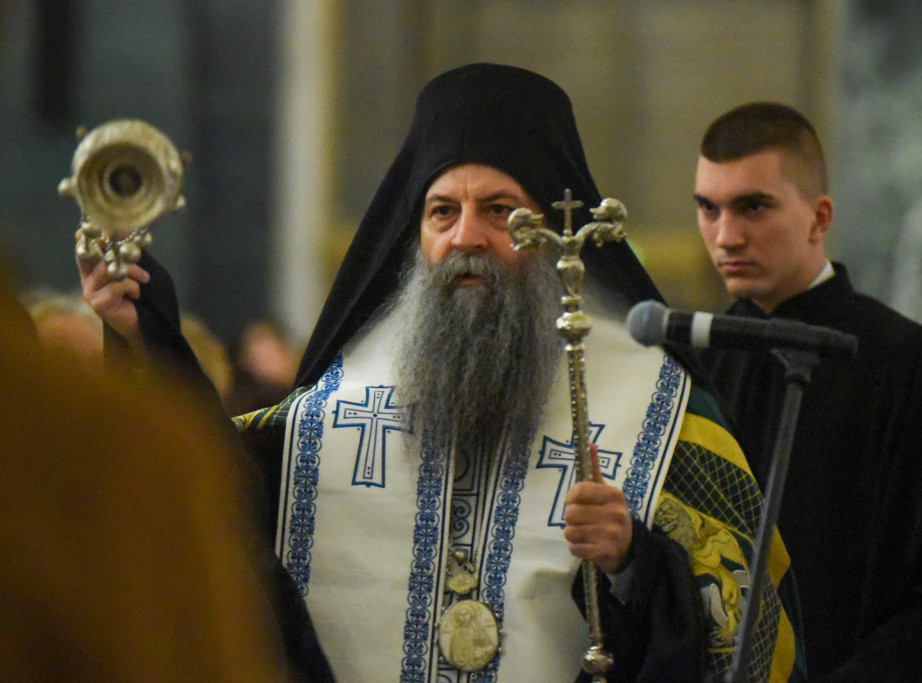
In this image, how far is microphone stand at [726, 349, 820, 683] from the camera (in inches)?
112

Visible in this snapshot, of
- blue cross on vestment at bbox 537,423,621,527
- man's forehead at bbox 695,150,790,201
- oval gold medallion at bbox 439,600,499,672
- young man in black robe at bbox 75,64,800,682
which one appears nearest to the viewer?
young man in black robe at bbox 75,64,800,682

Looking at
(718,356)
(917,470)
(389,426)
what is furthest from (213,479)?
(718,356)

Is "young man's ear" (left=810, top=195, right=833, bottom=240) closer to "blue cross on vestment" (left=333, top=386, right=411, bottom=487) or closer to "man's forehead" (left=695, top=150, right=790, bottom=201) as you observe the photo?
"man's forehead" (left=695, top=150, right=790, bottom=201)

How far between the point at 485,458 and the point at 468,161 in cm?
81

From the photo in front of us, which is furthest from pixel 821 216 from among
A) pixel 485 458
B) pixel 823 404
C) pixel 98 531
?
pixel 98 531

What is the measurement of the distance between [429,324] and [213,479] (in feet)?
8.40

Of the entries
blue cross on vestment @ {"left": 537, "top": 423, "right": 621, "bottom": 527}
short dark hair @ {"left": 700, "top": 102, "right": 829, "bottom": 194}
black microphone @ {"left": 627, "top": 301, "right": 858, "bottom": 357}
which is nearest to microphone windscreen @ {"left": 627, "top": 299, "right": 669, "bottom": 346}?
black microphone @ {"left": 627, "top": 301, "right": 858, "bottom": 357}

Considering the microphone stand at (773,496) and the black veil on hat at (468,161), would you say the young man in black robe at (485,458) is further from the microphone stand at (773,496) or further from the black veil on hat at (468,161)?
the microphone stand at (773,496)

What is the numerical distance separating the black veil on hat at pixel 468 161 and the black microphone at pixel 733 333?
1.04 meters

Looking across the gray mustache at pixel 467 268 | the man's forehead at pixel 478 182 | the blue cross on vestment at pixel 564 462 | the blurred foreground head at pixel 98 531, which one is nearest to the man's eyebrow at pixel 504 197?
the man's forehead at pixel 478 182

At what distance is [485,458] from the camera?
3.91 meters

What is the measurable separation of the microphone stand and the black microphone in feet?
0.11

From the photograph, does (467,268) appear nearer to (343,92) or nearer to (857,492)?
(857,492)

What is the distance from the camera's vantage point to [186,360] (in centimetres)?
369
